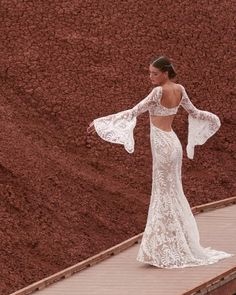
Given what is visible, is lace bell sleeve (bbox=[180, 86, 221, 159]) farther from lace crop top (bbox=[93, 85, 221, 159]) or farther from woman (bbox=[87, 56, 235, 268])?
lace crop top (bbox=[93, 85, 221, 159])

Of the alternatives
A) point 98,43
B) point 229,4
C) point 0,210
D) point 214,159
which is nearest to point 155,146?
point 0,210

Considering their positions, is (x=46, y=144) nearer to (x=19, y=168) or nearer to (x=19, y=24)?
(x=19, y=168)

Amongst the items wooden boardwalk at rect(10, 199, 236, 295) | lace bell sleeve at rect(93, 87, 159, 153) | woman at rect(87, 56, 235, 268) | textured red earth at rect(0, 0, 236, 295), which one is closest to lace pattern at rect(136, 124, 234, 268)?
woman at rect(87, 56, 235, 268)

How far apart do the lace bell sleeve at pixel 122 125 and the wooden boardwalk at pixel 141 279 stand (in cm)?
127

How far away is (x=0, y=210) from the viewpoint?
53.4 feet

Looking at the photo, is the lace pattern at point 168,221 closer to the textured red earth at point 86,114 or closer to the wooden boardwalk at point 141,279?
the wooden boardwalk at point 141,279

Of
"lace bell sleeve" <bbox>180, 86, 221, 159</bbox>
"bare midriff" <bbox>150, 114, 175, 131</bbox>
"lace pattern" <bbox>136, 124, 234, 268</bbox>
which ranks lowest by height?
"lace pattern" <bbox>136, 124, 234, 268</bbox>

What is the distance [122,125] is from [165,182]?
2.51 ft

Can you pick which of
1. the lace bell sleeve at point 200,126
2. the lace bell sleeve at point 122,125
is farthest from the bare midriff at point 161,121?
the lace bell sleeve at point 200,126

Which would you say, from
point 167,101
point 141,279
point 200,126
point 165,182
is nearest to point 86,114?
point 200,126

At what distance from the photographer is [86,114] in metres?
19.9

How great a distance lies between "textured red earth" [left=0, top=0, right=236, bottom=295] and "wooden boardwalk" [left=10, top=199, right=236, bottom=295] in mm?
2484

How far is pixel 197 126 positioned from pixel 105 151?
6.12m

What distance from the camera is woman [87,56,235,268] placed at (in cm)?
1217
